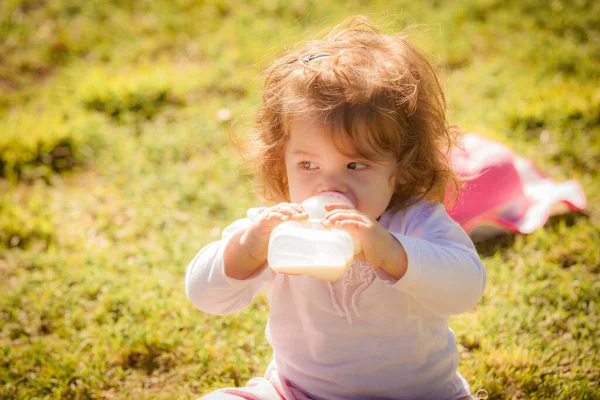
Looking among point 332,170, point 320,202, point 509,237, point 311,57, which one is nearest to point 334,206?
point 320,202

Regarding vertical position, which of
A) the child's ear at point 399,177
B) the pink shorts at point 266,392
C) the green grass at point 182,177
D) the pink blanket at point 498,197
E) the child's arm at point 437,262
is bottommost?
the green grass at point 182,177

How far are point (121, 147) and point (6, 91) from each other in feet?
4.21

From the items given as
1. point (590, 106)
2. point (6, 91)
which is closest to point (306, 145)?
point (590, 106)

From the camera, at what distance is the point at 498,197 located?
122 inches

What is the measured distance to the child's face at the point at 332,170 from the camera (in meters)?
1.72

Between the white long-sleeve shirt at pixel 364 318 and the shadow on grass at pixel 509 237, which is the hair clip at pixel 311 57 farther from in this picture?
the shadow on grass at pixel 509 237

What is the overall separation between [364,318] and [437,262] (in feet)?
0.95

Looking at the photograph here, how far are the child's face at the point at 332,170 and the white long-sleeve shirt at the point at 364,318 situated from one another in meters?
0.14

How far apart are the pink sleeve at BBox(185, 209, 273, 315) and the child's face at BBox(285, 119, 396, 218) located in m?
0.23

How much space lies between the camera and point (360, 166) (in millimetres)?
1752

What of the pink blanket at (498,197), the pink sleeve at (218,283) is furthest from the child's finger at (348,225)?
the pink blanket at (498,197)

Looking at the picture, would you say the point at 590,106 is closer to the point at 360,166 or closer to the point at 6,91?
the point at 360,166

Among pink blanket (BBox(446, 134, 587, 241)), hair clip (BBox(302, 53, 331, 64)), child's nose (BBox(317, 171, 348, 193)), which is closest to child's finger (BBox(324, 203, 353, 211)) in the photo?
child's nose (BBox(317, 171, 348, 193))

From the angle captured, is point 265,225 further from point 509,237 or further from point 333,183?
point 509,237
